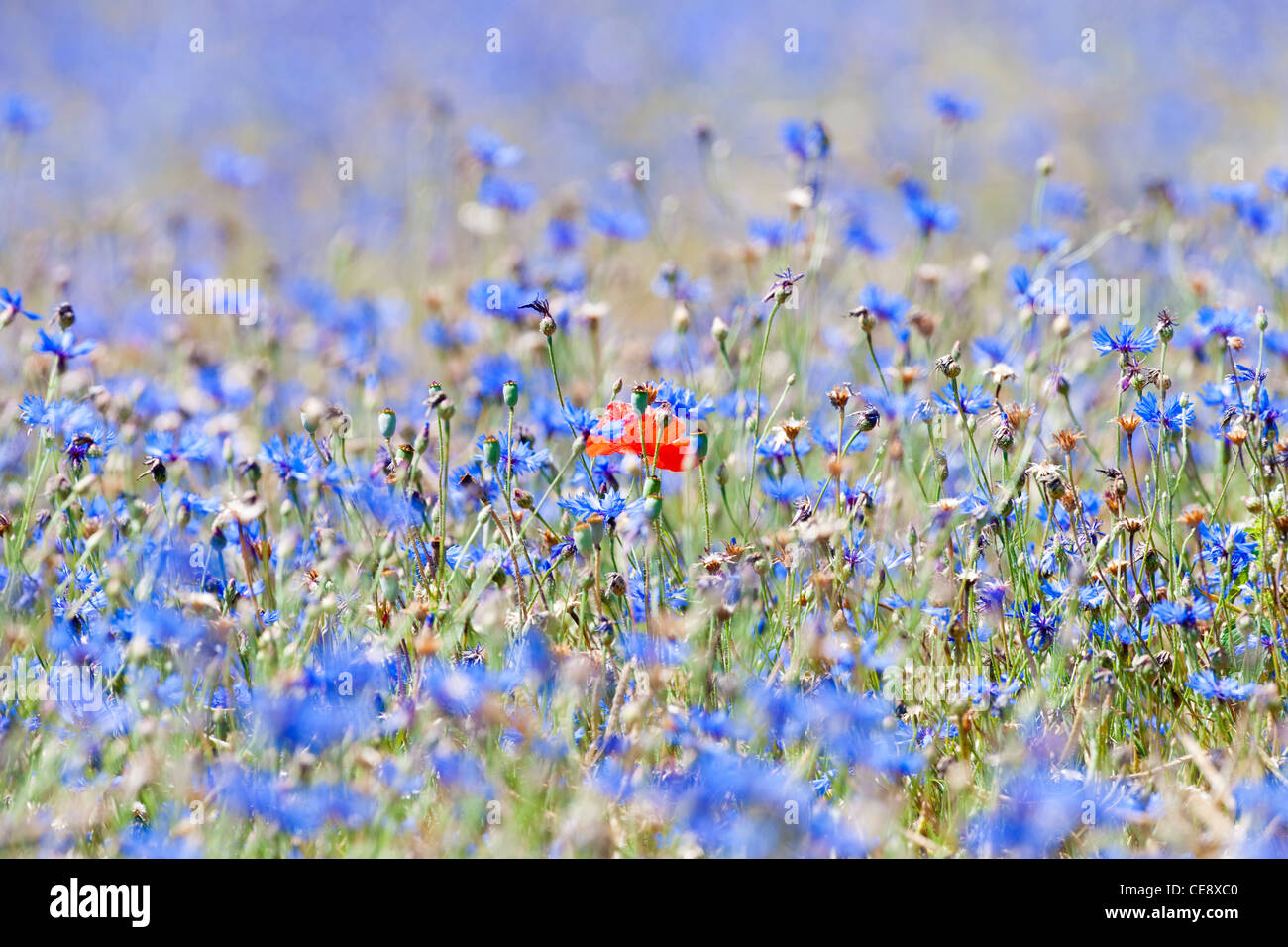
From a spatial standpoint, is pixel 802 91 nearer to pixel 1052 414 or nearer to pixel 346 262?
pixel 346 262

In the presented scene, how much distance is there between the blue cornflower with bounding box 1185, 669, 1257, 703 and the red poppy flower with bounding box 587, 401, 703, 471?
2.83ft

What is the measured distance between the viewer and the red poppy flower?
7.43 feet

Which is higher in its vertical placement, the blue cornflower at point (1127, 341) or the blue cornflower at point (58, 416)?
the blue cornflower at point (1127, 341)

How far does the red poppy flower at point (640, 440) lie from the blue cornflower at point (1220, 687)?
863 millimetres

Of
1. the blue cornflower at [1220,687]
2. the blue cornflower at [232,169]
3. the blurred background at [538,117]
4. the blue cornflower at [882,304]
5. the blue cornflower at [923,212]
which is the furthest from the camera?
the blurred background at [538,117]

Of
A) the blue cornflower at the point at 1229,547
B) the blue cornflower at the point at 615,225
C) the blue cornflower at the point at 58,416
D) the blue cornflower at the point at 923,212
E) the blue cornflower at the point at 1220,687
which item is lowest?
the blue cornflower at the point at 1220,687

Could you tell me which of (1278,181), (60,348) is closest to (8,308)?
(60,348)

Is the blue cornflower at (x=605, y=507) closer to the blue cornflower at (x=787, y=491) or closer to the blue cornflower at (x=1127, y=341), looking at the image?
the blue cornflower at (x=787, y=491)

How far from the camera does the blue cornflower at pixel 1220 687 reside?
2.04 meters

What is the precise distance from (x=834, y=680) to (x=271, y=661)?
2.87 ft

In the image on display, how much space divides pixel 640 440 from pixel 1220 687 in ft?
3.29

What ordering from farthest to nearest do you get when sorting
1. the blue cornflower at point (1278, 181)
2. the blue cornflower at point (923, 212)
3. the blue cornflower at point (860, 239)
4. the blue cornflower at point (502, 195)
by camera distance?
the blue cornflower at point (502, 195)
the blue cornflower at point (860, 239)
the blue cornflower at point (923, 212)
the blue cornflower at point (1278, 181)

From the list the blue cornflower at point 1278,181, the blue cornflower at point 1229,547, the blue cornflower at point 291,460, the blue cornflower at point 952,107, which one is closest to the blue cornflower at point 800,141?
Result: the blue cornflower at point 952,107
